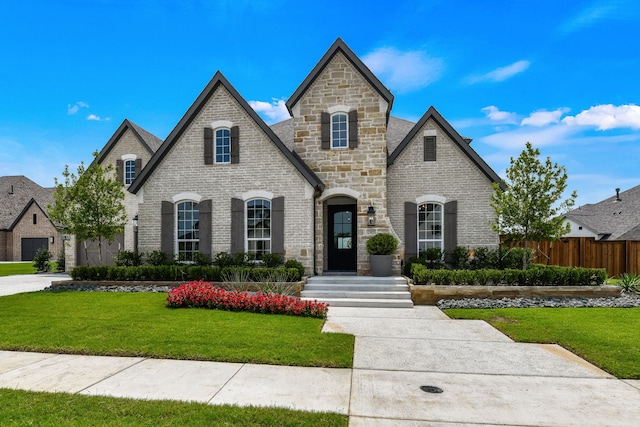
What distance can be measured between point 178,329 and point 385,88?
35.4 feet

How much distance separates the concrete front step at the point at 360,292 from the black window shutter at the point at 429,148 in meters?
5.09

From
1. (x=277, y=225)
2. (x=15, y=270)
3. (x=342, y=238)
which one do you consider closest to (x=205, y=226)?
(x=277, y=225)

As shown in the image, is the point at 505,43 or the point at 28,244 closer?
the point at 505,43

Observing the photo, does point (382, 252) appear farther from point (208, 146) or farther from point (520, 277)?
point (208, 146)

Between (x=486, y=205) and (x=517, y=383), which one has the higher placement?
(x=486, y=205)

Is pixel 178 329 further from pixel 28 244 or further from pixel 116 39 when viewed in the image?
pixel 28 244

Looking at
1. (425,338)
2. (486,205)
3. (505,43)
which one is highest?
(505,43)

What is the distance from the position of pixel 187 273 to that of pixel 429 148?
10.1 m

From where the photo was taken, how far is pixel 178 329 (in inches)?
298

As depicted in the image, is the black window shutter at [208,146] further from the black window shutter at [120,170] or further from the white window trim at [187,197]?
the black window shutter at [120,170]

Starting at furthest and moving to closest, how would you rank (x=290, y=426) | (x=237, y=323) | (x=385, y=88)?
1. (x=385, y=88)
2. (x=237, y=323)
3. (x=290, y=426)

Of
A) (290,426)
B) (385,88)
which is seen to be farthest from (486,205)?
(290,426)

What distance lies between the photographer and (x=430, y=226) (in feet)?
50.3

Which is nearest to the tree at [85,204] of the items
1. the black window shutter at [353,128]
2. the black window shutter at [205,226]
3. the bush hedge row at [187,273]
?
the bush hedge row at [187,273]
